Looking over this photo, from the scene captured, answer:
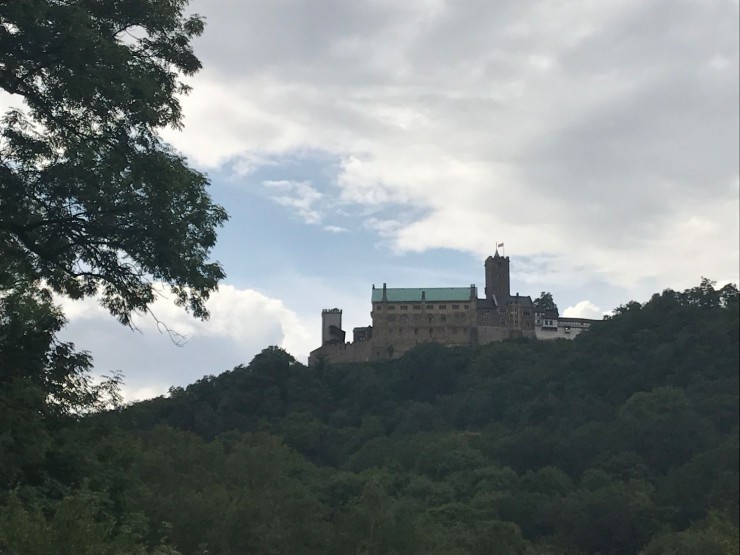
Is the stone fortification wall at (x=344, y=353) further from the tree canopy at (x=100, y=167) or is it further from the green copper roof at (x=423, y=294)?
the tree canopy at (x=100, y=167)

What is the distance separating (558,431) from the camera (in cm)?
8488

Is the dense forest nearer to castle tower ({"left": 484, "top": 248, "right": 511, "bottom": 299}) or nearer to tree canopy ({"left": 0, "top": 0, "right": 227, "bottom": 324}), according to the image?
tree canopy ({"left": 0, "top": 0, "right": 227, "bottom": 324})

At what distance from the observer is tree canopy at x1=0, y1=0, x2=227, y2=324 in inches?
666

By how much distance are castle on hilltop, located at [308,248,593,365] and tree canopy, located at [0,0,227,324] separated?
354 ft

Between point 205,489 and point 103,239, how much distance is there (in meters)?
26.3

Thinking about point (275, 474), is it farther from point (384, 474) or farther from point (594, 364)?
point (594, 364)

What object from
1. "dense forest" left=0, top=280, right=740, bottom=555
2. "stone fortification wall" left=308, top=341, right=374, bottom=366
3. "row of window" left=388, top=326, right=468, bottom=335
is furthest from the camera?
"row of window" left=388, top=326, right=468, bottom=335

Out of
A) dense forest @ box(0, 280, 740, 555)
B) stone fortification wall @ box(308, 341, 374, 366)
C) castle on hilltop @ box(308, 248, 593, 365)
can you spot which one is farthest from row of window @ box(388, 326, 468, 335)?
dense forest @ box(0, 280, 740, 555)

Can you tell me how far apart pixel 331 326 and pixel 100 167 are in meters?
115

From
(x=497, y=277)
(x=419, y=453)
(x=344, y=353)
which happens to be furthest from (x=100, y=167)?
(x=497, y=277)

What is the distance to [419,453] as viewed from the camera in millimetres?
88688

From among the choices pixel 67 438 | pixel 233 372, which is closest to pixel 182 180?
pixel 67 438

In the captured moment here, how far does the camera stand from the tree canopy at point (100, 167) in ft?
55.5

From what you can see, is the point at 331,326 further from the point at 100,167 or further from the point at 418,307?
the point at 100,167
